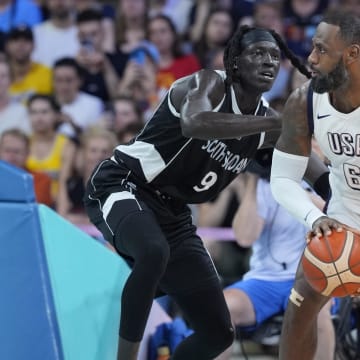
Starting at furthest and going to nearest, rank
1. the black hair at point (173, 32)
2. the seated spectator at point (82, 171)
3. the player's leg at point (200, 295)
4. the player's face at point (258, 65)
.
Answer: the black hair at point (173, 32), the seated spectator at point (82, 171), the player's leg at point (200, 295), the player's face at point (258, 65)

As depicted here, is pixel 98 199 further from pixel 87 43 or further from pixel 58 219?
pixel 87 43

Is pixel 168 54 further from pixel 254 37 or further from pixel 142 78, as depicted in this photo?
pixel 254 37

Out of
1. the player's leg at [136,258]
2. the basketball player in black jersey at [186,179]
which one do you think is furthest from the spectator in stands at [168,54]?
the player's leg at [136,258]

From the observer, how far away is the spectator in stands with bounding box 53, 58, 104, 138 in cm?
817

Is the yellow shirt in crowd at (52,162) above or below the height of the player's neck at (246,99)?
below

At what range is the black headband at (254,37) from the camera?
14.2ft

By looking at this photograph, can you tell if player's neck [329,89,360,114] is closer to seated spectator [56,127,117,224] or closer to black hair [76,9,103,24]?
seated spectator [56,127,117,224]

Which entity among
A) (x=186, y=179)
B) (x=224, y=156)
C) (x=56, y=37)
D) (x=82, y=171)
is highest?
(x=224, y=156)

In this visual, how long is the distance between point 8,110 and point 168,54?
1.52 m

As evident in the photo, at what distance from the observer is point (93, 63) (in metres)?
8.45

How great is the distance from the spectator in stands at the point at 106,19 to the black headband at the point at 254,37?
4379mm

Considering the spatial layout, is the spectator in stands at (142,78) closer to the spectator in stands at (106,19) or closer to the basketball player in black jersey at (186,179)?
the spectator in stands at (106,19)

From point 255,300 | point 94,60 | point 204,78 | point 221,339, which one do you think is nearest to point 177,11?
point 94,60

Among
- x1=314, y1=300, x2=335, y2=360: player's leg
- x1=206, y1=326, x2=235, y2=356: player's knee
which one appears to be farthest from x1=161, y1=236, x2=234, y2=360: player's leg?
x1=314, y1=300, x2=335, y2=360: player's leg
